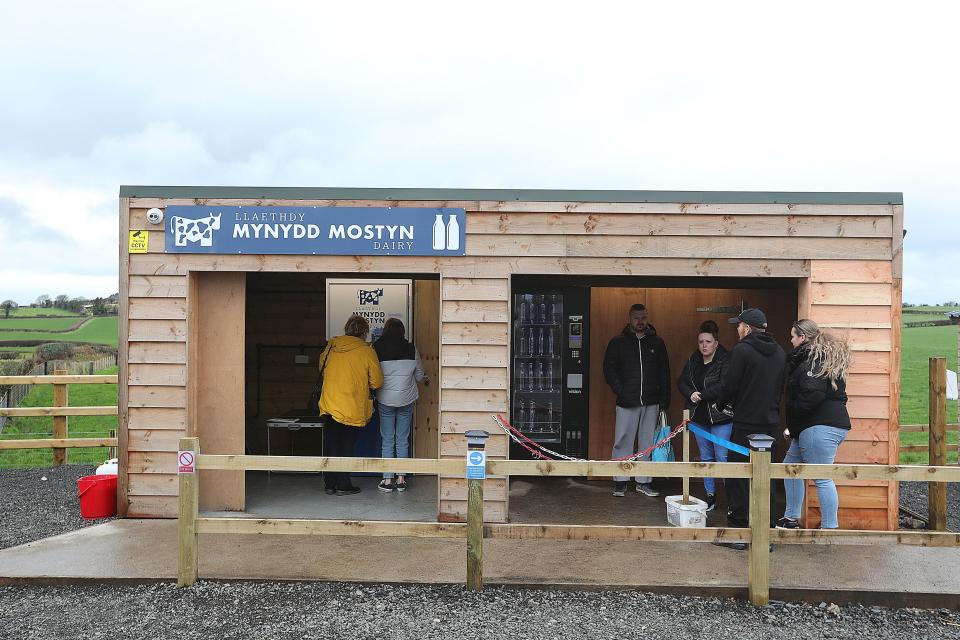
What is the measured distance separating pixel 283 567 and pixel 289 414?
375 centimetres

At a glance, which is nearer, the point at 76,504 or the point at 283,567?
the point at 283,567

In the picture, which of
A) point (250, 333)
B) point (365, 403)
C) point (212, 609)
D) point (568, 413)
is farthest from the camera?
point (250, 333)

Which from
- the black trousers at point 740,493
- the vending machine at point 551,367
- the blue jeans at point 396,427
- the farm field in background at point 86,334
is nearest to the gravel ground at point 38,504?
the blue jeans at point 396,427

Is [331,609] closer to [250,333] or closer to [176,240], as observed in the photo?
[176,240]

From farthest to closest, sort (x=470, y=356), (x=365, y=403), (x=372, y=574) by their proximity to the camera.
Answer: (x=365, y=403) < (x=470, y=356) < (x=372, y=574)

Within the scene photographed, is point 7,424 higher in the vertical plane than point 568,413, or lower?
lower

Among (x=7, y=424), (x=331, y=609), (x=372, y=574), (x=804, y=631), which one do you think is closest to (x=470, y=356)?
(x=372, y=574)

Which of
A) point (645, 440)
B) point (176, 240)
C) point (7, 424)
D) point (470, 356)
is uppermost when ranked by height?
point (176, 240)

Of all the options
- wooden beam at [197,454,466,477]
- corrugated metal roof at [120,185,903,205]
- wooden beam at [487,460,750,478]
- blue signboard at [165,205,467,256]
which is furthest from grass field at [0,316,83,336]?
wooden beam at [487,460,750,478]

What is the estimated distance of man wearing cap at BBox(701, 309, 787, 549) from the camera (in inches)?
219

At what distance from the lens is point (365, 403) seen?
23.7 ft

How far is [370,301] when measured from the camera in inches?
332

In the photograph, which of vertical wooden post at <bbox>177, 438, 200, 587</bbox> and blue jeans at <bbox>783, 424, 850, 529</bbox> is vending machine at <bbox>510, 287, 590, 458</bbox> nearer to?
blue jeans at <bbox>783, 424, 850, 529</bbox>

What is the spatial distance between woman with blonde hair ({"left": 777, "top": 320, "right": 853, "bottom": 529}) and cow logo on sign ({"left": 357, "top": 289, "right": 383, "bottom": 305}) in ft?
14.6
